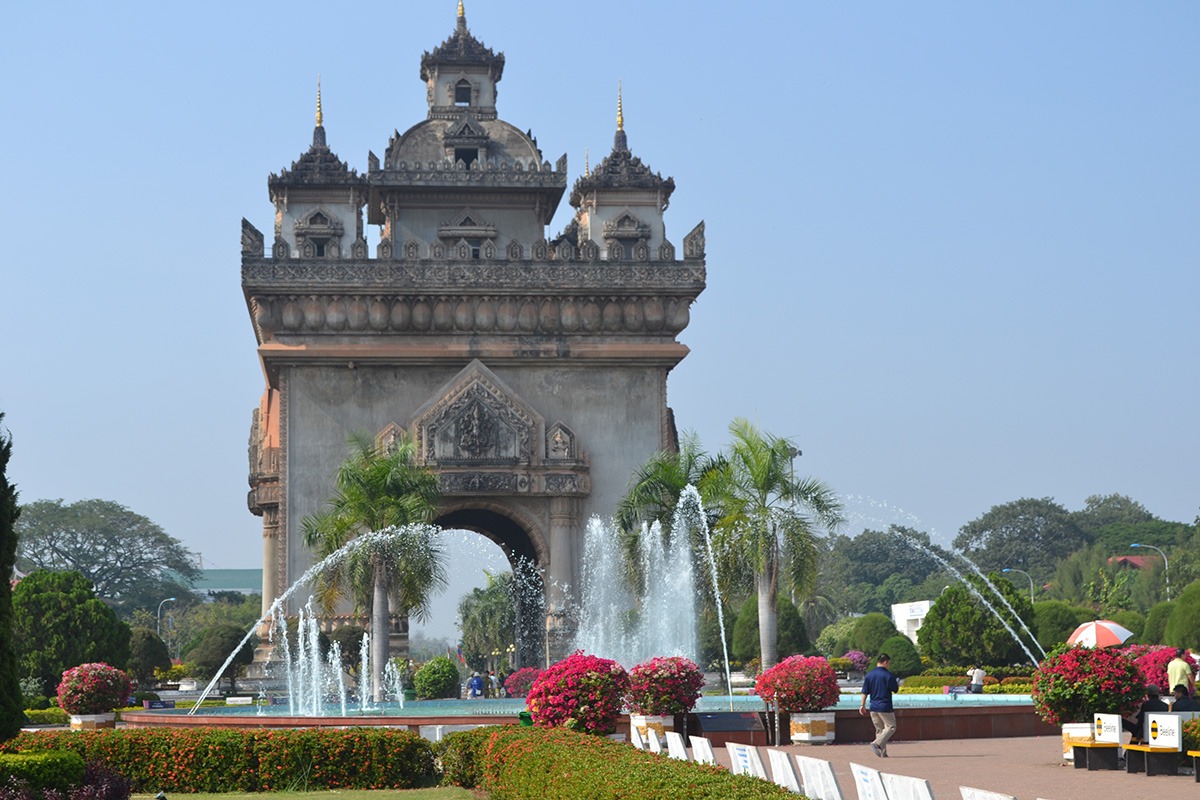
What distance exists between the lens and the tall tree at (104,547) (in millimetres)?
110562

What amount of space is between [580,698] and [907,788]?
1025cm

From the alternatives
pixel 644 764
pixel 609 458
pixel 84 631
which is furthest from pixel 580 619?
pixel 644 764

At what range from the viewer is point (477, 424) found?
45.3 m

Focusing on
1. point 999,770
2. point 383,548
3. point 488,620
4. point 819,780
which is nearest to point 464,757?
point 999,770

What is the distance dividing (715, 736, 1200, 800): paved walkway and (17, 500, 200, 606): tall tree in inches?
3702

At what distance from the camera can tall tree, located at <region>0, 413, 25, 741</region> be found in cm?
1517

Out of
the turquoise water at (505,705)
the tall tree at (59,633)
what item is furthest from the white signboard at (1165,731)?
the tall tree at (59,633)

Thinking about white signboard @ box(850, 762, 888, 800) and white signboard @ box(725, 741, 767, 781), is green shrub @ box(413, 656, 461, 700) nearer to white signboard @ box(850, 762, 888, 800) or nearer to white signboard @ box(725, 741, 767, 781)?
white signboard @ box(725, 741, 767, 781)

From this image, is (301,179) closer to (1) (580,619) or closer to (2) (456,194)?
(2) (456,194)

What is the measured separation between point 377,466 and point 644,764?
24870 millimetres

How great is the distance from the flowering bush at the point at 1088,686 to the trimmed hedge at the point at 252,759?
285 inches

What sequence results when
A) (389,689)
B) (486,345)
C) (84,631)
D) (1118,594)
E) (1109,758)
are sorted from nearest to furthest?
(1109,758) → (389,689) → (84,631) → (486,345) → (1118,594)

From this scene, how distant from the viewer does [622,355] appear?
4638 centimetres

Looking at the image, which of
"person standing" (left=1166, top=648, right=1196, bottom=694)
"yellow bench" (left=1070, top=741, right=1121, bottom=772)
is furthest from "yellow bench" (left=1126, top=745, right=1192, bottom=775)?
"person standing" (left=1166, top=648, right=1196, bottom=694)
